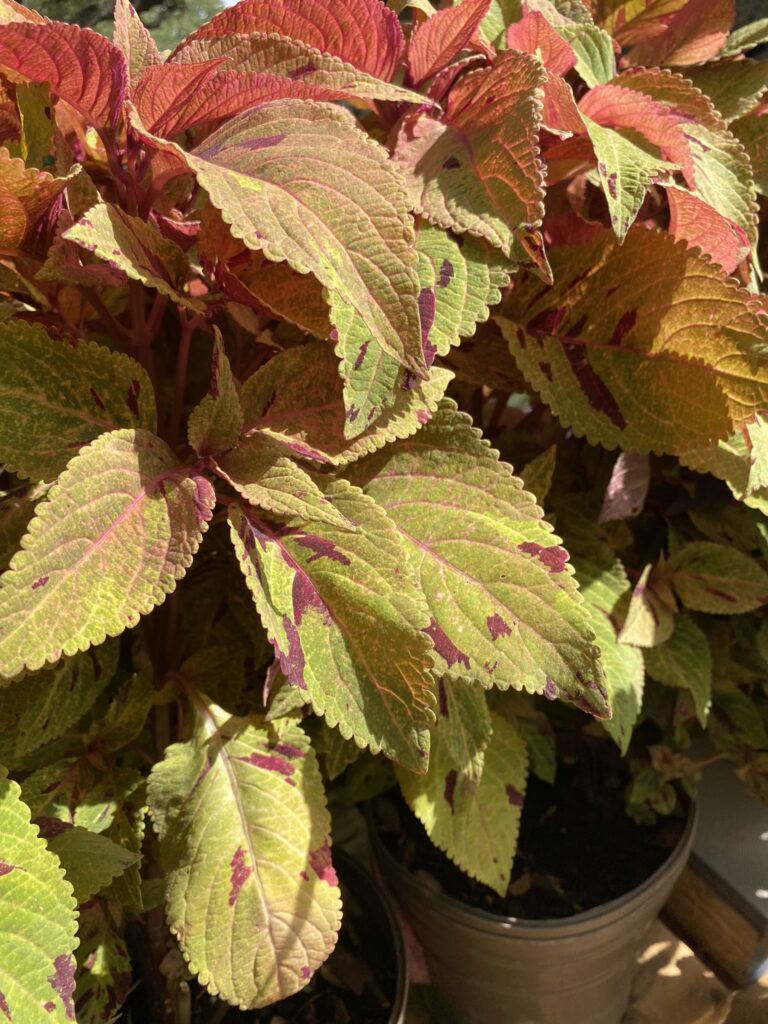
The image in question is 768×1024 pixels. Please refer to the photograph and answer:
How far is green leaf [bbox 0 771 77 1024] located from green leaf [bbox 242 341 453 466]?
0.83ft

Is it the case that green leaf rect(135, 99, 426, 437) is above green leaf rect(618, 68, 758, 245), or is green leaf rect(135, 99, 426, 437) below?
below

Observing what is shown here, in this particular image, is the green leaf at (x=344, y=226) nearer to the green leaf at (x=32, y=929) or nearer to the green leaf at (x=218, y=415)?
the green leaf at (x=218, y=415)

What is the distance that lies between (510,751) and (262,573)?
408mm

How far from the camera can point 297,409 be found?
23.0 inches

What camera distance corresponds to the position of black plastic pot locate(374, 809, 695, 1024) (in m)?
0.94

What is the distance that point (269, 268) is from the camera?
0.56 meters

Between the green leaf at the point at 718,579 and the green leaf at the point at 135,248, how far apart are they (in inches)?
20.5

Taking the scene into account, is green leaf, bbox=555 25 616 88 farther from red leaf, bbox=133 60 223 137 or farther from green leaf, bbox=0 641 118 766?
green leaf, bbox=0 641 118 766

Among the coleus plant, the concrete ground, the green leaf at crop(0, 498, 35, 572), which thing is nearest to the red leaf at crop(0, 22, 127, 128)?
the coleus plant

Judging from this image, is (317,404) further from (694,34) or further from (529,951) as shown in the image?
(529,951)

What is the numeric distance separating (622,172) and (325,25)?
204 mm

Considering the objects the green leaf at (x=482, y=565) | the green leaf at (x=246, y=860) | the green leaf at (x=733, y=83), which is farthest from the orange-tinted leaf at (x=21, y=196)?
the green leaf at (x=733, y=83)

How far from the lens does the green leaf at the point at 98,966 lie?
655 mm

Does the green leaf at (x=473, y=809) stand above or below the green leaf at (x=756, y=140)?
below
